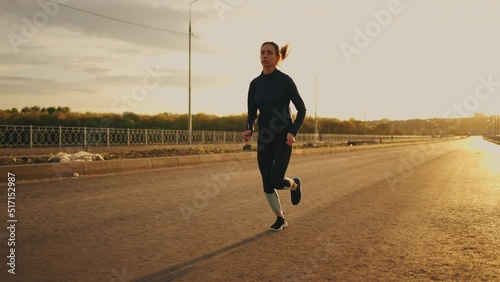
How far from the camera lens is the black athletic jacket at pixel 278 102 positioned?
5.12m

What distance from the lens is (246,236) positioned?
4.98 m

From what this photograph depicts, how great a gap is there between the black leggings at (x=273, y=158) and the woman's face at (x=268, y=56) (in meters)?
0.76

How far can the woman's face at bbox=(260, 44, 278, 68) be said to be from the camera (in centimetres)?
510

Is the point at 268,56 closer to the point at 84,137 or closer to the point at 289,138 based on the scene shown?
the point at 289,138

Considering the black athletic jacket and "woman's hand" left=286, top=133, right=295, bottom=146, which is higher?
the black athletic jacket

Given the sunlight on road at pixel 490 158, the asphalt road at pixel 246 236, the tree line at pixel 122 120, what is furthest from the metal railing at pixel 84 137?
the sunlight on road at pixel 490 158

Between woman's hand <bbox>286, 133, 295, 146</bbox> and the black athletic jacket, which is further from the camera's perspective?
the black athletic jacket

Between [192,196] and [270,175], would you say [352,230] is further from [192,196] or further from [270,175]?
[192,196]

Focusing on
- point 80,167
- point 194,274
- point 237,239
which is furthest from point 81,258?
point 80,167

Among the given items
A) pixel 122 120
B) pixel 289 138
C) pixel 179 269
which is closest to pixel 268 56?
pixel 289 138

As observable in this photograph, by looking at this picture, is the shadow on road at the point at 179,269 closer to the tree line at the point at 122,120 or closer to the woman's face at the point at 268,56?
the woman's face at the point at 268,56

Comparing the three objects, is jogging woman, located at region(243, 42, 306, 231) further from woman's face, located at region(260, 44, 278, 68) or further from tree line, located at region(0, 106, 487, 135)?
tree line, located at region(0, 106, 487, 135)

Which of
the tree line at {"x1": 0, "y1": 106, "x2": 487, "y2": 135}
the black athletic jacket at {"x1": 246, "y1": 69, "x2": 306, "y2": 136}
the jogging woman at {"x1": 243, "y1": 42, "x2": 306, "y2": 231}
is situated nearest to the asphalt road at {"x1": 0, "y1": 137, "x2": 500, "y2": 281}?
the jogging woman at {"x1": 243, "y1": 42, "x2": 306, "y2": 231}

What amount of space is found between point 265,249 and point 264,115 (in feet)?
4.95
